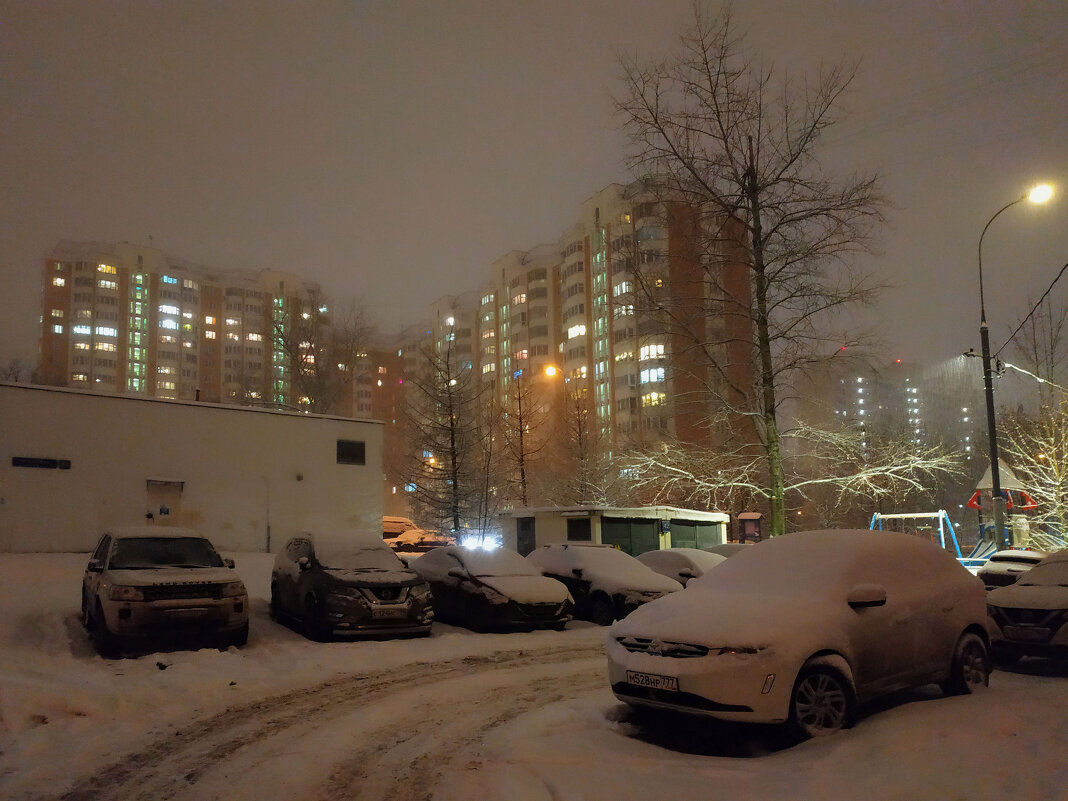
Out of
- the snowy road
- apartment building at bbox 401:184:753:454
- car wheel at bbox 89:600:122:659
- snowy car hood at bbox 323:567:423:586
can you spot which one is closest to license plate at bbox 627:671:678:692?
the snowy road

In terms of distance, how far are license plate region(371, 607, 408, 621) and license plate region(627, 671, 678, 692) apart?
18.9ft

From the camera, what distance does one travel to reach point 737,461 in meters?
21.0

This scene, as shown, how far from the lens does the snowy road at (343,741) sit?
4988mm

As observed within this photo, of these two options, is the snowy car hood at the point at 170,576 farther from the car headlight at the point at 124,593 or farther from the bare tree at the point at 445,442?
the bare tree at the point at 445,442

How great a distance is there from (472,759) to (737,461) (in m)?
16.5

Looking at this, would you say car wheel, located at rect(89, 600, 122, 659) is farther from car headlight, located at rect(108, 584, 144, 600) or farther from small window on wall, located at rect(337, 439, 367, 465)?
small window on wall, located at rect(337, 439, 367, 465)

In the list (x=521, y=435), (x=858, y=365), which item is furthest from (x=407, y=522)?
(x=858, y=365)

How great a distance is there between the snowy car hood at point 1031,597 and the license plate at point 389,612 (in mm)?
7706

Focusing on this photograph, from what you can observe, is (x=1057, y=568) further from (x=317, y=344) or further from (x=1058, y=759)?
(x=317, y=344)

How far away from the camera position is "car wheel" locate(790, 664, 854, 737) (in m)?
5.78

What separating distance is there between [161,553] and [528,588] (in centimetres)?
565

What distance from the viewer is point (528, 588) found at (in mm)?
13047

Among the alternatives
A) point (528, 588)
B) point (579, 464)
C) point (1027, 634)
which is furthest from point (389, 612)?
point (579, 464)

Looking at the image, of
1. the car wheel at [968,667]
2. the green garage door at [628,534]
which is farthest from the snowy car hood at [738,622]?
the green garage door at [628,534]
